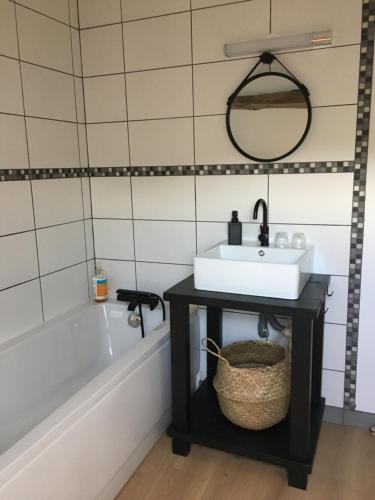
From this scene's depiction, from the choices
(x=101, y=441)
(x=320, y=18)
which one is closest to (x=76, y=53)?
(x=320, y=18)

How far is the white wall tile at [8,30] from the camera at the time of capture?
1859mm

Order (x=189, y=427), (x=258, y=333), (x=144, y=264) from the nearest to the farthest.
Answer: (x=189, y=427)
(x=258, y=333)
(x=144, y=264)

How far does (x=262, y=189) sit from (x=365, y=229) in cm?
49

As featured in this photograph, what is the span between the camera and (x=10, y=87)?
6.28ft

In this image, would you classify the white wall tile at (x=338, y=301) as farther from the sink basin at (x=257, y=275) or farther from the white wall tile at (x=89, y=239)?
the white wall tile at (x=89, y=239)

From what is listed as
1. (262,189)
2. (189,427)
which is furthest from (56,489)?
(262,189)

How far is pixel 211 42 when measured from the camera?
80.6 inches

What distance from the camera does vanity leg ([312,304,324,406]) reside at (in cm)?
199

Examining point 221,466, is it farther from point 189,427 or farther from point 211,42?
point 211,42

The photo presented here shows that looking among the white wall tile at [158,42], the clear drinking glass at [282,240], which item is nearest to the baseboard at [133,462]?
the clear drinking glass at [282,240]

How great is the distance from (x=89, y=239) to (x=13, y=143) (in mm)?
711

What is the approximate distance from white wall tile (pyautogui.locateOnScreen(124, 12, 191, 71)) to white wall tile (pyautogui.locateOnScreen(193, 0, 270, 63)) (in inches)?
2.2

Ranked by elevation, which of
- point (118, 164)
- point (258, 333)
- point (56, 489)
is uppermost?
point (118, 164)

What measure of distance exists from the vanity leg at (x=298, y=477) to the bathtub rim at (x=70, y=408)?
0.72 meters
